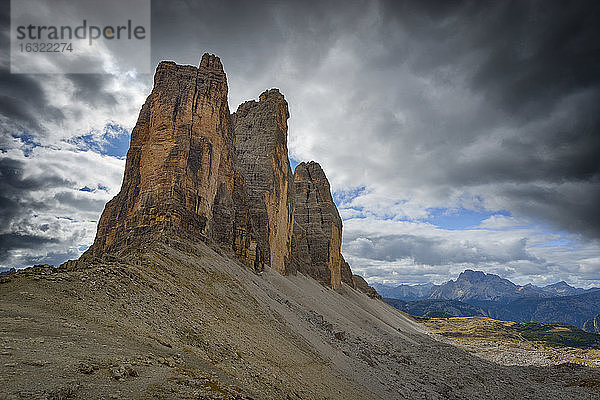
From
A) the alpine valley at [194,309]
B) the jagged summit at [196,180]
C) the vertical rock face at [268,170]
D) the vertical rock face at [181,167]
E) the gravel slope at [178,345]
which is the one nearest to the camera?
the gravel slope at [178,345]

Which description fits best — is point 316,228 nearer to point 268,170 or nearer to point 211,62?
point 268,170

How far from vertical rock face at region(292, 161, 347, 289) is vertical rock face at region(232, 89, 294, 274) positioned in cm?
1097

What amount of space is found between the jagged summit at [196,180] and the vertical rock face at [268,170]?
0.67ft

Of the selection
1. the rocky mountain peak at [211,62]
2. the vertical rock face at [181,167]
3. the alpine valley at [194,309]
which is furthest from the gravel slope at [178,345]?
the rocky mountain peak at [211,62]

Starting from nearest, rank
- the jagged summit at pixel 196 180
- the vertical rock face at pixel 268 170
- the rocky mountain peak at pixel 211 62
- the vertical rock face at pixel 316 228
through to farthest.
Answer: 1. the jagged summit at pixel 196 180
2. the rocky mountain peak at pixel 211 62
3. the vertical rock face at pixel 268 170
4. the vertical rock face at pixel 316 228

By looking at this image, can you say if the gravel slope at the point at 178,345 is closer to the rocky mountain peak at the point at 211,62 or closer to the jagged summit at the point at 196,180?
the jagged summit at the point at 196,180

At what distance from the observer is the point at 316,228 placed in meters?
90.4

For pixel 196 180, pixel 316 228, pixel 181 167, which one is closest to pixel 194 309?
pixel 181 167

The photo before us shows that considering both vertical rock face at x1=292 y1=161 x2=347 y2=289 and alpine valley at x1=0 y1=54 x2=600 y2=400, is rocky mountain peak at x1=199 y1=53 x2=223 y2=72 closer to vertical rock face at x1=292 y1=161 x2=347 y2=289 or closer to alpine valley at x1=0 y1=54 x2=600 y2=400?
alpine valley at x1=0 y1=54 x2=600 y2=400

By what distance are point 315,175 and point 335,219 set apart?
1484cm

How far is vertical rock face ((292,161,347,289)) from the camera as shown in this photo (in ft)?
270

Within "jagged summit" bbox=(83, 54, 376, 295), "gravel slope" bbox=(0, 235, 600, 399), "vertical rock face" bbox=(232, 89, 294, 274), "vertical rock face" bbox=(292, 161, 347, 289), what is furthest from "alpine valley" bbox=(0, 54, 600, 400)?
"vertical rock face" bbox=(292, 161, 347, 289)

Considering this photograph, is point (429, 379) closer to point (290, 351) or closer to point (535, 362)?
point (290, 351)

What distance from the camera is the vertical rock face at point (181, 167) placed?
34.4 metres
